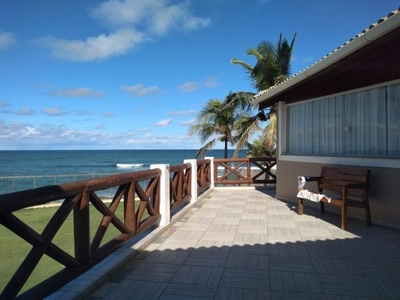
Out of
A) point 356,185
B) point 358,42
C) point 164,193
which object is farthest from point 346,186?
point 164,193

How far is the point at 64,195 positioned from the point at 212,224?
319cm

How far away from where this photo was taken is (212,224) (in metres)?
5.13

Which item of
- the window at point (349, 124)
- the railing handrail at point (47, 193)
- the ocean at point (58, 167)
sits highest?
the window at point (349, 124)

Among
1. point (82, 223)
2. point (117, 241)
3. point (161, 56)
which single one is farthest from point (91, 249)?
point (161, 56)

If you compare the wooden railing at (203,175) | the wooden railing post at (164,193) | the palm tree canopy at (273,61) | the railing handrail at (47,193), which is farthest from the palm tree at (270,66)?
the railing handrail at (47,193)

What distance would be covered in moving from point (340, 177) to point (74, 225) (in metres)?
4.48

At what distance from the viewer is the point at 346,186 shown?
15.4 ft

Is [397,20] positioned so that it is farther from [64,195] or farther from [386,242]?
[64,195]

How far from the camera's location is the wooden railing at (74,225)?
6.15 feet

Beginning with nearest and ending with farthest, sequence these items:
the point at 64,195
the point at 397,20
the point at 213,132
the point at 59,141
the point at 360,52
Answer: the point at 64,195
the point at 397,20
the point at 360,52
the point at 213,132
the point at 59,141

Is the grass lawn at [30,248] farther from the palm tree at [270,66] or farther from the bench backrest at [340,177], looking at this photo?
the palm tree at [270,66]

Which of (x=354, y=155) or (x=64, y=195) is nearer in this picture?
(x=64, y=195)

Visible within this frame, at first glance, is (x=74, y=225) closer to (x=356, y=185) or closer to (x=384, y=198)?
(x=356, y=185)

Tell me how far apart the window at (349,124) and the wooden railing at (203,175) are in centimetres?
232
